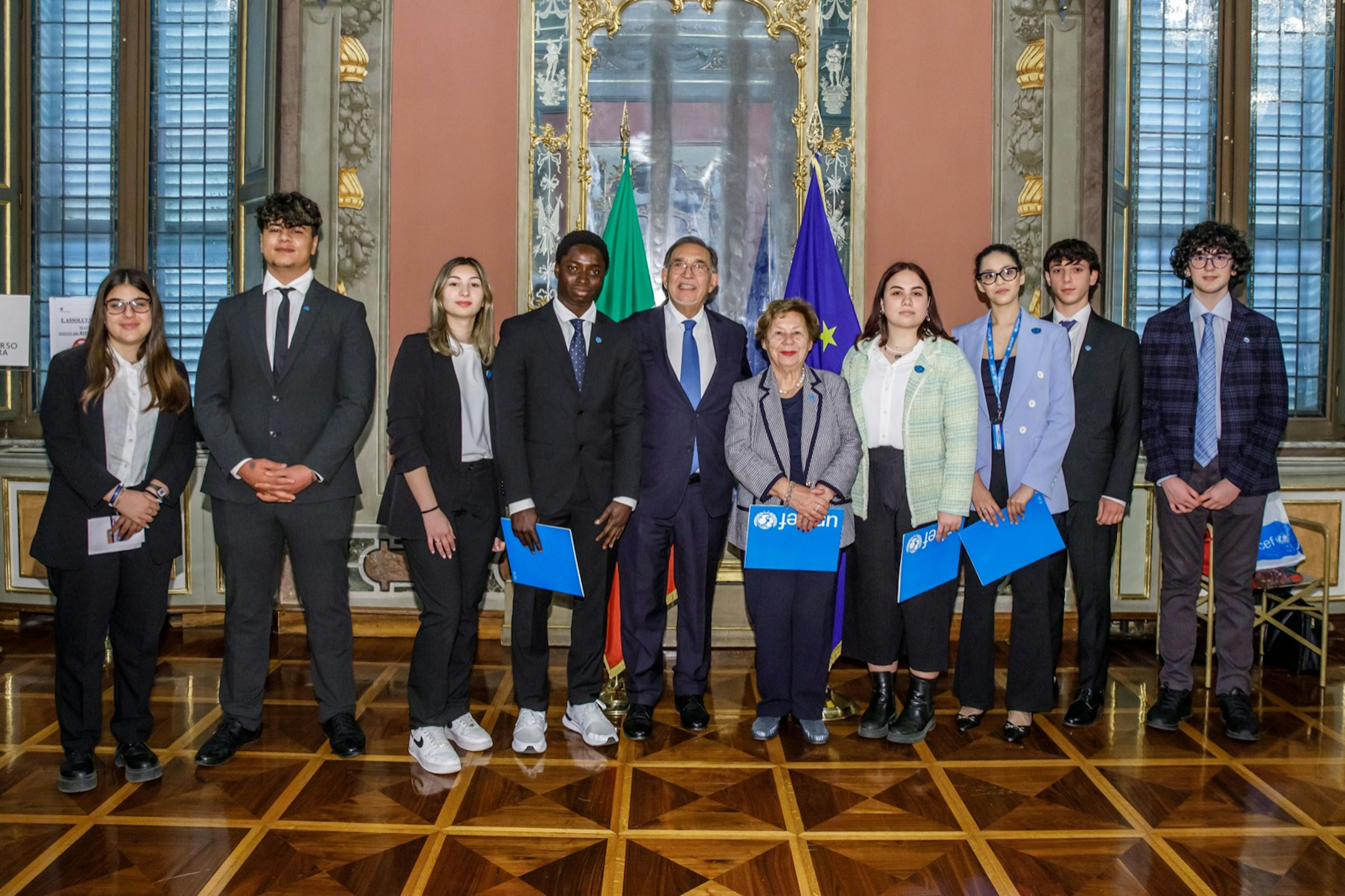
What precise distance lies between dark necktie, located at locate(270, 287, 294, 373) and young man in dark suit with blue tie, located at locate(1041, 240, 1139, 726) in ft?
8.01

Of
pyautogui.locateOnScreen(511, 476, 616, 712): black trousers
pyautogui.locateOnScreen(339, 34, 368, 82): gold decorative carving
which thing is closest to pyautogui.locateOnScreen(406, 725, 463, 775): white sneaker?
pyautogui.locateOnScreen(511, 476, 616, 712): black trousers

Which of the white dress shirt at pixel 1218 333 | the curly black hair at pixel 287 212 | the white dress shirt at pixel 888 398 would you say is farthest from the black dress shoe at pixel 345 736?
the white dress shirt at pixel 1218 333

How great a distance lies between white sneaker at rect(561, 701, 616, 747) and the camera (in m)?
3.26

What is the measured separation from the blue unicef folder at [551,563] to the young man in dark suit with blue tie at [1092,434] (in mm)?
1538

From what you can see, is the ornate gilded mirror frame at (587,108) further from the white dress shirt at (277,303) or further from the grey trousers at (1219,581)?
the grey trousers at (1219,581)

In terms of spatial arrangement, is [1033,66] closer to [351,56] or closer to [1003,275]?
[1003,275]

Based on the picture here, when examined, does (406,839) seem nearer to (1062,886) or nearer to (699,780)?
(699,780)

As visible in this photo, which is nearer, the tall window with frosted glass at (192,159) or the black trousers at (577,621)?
the black trousers at (577,621)

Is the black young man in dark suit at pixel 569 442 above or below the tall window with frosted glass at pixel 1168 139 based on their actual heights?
below

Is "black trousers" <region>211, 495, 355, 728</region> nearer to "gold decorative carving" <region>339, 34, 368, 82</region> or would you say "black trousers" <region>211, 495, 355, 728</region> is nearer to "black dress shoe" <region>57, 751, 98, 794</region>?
"black dress shoe" <region>57, 751, 98, 794</region>

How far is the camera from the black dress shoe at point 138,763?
293 cm

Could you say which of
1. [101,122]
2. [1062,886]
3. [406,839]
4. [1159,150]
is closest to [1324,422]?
[1159,150]

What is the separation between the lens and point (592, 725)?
10.7 feet

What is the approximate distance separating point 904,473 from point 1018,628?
0.67m
